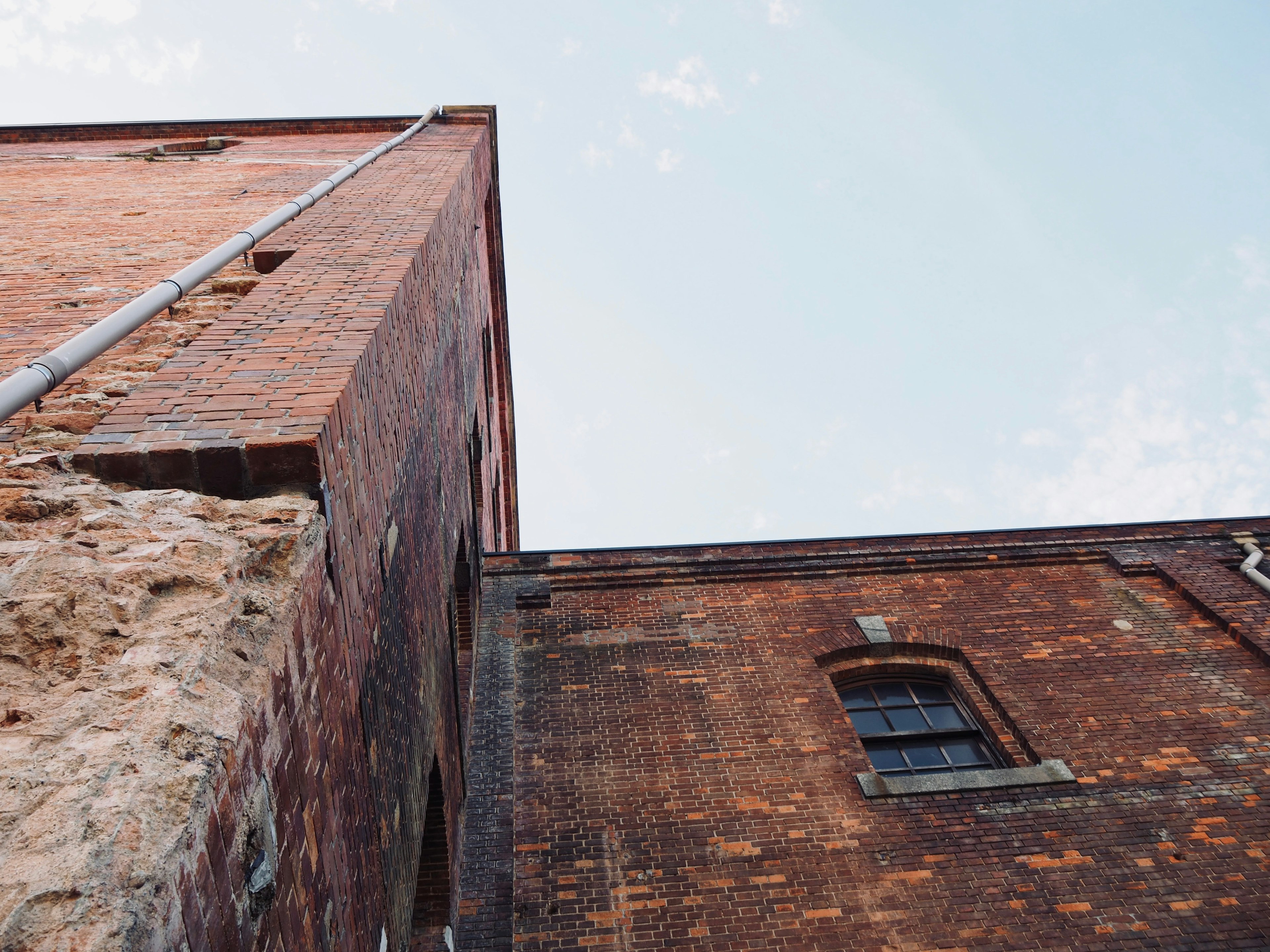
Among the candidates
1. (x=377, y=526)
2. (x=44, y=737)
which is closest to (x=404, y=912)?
(x=377, y=526)

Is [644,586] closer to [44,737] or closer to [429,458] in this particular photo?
[429,458]

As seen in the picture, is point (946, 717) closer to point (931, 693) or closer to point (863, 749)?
point (931, 693)

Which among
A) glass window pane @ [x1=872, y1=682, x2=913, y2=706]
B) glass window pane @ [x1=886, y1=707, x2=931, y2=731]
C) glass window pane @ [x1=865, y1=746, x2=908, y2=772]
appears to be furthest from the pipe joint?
glass window pane @ [x1=872, y1=682, x2=913, y2=706]

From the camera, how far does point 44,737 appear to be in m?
1.60

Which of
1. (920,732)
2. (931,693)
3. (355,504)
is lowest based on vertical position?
(355,504)

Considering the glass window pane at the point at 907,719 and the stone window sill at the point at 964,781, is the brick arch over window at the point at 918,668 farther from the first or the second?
the stone window sill at the point at 964,781

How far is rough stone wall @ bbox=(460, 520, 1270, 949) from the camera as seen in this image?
228 inches

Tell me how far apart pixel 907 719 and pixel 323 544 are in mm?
6667

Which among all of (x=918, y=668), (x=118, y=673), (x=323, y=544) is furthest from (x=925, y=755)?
(x=118, y=673)

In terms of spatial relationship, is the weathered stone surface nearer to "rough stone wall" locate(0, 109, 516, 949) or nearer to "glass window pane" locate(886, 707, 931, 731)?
"rough stone wall" locate(0, 109, 516, 949)

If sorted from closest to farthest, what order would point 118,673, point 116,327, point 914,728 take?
point 118,673, point 116,327, point 914,728

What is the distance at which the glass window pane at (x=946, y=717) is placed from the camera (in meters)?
7.59

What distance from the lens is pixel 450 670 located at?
6.52 metres

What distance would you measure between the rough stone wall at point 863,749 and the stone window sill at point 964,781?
0.26 ft
